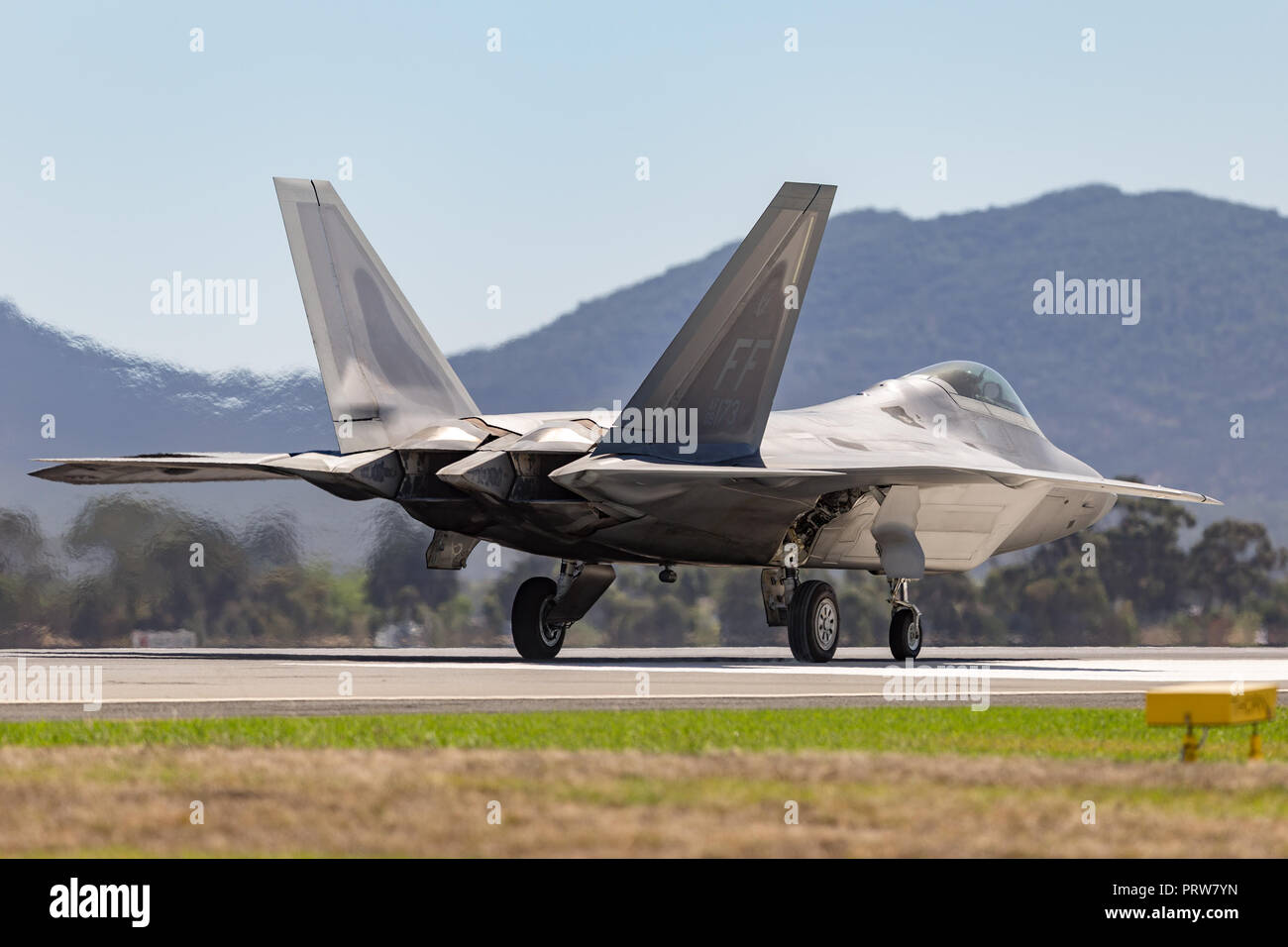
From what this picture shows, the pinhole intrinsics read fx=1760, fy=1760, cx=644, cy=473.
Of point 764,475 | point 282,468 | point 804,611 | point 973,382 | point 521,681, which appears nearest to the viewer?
point 521,681

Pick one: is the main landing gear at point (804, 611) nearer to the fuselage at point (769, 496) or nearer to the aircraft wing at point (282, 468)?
the fuselage at point (769, 496)

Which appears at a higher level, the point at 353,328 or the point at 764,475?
the point at 353,328

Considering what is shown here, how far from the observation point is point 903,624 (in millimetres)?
26078

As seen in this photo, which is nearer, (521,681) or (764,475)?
(521,681)

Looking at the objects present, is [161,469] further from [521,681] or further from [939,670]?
[939,670]

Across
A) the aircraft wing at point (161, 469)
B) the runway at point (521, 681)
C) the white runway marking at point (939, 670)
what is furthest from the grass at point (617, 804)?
the aircraft wing at point (161, 469)

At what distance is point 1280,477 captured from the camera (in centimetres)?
12538

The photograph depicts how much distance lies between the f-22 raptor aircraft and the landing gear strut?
0.03 meters

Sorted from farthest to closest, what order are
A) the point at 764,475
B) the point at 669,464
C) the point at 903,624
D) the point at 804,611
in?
the point at 903,624
the point at 804,611
the point at 764,475
the point at 669,464

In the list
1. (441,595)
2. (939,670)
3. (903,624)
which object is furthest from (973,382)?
(441,595)

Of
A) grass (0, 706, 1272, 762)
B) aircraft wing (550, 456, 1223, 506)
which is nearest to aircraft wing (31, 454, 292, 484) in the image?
aircraft wing (550, 456, 1223, 506)

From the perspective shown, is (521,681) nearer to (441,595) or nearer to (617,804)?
(617,804)

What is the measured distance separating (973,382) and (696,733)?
54.6ft

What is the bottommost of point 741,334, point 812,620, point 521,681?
point 521,681
